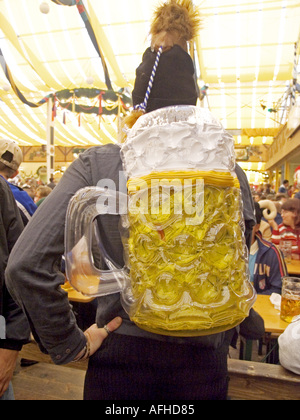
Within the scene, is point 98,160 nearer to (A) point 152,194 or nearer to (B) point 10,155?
(A) point 152,194

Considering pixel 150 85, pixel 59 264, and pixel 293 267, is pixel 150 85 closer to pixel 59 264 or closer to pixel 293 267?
pixel 59 264

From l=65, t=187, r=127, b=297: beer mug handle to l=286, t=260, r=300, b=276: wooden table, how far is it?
2.20m

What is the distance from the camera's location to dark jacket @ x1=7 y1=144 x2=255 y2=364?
512 mm

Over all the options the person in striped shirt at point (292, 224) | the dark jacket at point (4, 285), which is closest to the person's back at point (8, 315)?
the dark jacket at point (4, 285)

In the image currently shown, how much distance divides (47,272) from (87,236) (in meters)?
0.09

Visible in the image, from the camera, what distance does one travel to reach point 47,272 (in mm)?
519

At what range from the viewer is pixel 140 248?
1.53ft

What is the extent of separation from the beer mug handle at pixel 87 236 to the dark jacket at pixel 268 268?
1868mm

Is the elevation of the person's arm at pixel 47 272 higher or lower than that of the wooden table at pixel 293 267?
higher

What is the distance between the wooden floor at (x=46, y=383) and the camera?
1896 millimetres

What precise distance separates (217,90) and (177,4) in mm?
12038

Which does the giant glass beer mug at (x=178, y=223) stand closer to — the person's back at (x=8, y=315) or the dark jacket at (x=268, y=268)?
the person's back at (x=8, y=315)

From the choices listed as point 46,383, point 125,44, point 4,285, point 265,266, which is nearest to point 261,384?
point 4,285

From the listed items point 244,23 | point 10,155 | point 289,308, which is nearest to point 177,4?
point 10,155
